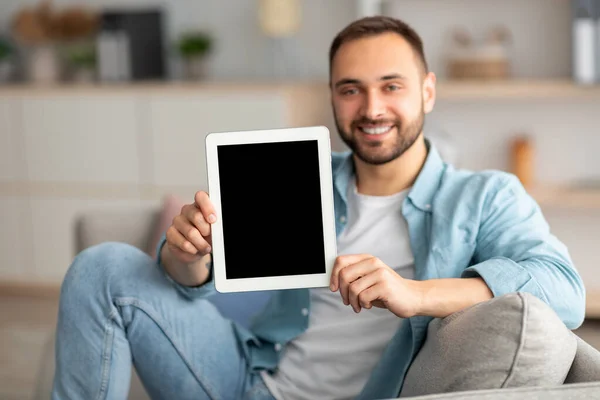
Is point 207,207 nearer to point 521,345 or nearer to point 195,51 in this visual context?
point 521,345

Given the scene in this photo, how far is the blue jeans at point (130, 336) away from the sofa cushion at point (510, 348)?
63 cm

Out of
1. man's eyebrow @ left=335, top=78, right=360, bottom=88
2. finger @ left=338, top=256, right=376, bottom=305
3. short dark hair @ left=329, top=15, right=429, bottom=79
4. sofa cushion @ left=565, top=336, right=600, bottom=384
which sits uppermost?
short dark hair @ left=329, top=15, right=429, bottom=79

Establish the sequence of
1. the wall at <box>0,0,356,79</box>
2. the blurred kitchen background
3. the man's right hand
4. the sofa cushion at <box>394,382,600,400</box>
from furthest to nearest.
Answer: the wall at <box>0,0,356,79</box> → the blurred kitchen background → the man's right hand → the sofa cushion at <box>394,382,600,400</box>

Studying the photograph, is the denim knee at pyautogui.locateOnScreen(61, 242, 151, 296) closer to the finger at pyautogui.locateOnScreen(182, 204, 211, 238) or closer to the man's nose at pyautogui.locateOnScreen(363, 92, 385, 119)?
the finger at pyautogui.locateOnScreen(182, 204, 211, 238)

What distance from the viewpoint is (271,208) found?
1.67 m

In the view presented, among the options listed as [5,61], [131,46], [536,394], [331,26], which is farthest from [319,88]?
[536,394]

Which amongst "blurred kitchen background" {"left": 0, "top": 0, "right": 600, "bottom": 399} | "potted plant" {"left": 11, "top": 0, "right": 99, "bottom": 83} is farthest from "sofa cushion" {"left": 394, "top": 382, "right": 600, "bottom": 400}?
"potted plant" {"left": 11, "top": 0, "right": 99, "bottom": 83}

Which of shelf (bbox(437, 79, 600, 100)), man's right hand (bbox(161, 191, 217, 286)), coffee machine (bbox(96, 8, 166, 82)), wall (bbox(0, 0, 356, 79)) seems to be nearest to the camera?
man's right hand (bbox(161, 191, 217, 286))

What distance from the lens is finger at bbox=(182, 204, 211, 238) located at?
1663 mm

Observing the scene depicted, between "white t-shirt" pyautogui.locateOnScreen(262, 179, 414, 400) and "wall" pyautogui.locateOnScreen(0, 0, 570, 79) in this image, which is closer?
"white t-shirt" pyautogui.locateOnScreen(262, 179, 414, 400)

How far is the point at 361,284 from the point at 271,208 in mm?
229

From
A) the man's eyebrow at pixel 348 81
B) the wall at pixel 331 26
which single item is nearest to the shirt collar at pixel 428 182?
the man's eyebrow at pixel 348 81

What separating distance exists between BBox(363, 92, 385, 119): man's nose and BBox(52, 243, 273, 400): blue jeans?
52cm

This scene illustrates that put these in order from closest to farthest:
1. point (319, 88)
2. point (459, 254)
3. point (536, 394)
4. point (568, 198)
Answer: point (536, 394), point (459, 254), point (568, 198), point (319, 88)
